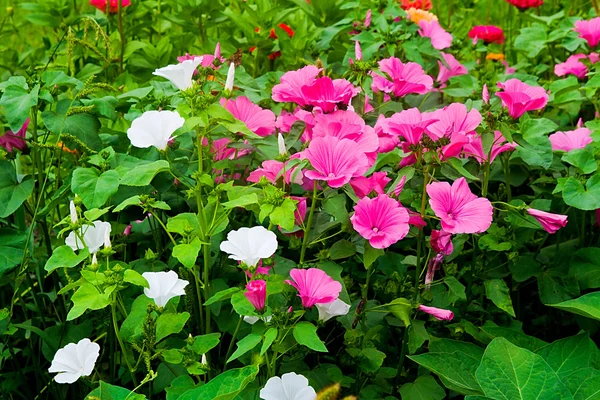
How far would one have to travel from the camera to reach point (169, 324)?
4.54 feet

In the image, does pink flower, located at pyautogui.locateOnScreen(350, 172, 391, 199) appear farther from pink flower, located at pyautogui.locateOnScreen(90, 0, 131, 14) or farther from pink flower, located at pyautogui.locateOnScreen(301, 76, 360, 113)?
pink flower, located at pyautogui.locateOnScreen(90, 0, 131, 14)

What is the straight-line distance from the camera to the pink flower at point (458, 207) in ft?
4.60

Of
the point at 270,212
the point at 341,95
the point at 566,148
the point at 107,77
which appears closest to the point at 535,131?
the point at 566,148

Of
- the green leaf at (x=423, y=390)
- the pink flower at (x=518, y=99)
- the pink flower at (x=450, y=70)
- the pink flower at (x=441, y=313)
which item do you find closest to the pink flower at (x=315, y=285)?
the pink flower at (x=441, y=313)

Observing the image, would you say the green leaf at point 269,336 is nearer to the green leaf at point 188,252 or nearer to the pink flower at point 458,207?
the green leaf at point 188,252

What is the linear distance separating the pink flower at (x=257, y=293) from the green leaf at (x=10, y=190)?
2.20 ft

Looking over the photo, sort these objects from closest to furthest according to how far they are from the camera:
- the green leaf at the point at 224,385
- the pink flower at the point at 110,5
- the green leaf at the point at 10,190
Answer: the green leaf at the point at 224,385
the green leaf at the point at 10,190
the pink flower at the point at 110,5

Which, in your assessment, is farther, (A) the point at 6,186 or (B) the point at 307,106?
(A) the point at 6,186

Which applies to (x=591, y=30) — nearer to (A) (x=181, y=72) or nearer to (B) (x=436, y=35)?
(B) (x=436, y=35)

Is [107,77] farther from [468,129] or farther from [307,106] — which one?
[468,129]

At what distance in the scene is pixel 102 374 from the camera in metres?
1.94

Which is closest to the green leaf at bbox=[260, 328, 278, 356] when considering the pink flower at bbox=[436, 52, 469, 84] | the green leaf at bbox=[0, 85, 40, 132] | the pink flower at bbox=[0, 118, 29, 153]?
the green leaf at bbox=[0, 85, 40, 132]

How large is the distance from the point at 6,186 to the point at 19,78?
24cm

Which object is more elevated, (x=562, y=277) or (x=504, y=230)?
(x=504, y=230)
